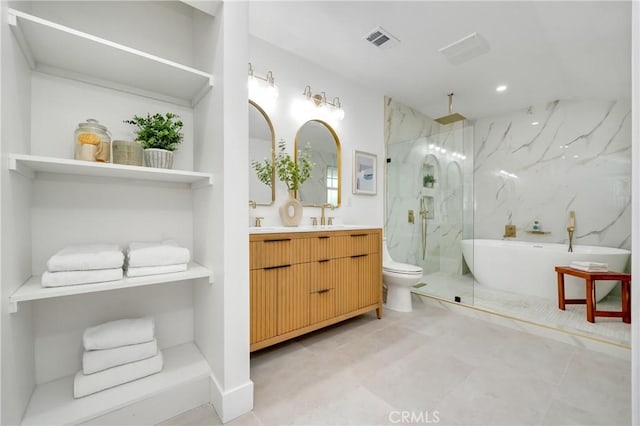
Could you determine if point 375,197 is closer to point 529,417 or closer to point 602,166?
point 529,417

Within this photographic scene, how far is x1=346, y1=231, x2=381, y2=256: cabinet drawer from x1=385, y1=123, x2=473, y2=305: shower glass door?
0.90 metres

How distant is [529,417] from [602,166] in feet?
11.8

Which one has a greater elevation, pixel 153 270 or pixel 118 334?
pixel 153 270

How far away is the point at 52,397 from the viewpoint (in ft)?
4.09

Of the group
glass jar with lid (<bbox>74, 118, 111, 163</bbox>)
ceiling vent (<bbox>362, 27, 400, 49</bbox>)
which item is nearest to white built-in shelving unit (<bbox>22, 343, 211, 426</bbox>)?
glass jar with lid (<bbox>74, 118, 111, 163</bbox>)

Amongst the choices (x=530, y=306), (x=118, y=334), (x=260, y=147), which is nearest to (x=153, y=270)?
(x=118, y=334)

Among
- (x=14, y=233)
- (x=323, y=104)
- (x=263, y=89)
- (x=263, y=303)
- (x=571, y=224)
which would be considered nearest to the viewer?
(x=14, y=233)

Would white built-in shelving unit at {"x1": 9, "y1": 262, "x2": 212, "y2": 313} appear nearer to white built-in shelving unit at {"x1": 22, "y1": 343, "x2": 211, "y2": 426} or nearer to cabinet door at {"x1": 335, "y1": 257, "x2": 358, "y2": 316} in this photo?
white built-in shelving unit at {"x1": 22, "y1": 343, "x2": 211, "y2": 426}

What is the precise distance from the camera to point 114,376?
4.35 feet

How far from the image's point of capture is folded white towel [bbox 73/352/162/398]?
1.26m

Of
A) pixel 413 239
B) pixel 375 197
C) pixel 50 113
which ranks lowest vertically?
pixel 413 239

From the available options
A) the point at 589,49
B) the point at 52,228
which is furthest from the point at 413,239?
the point at 52,228

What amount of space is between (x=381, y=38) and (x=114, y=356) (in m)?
2.80

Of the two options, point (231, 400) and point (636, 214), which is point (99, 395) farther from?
point (636, 214)
